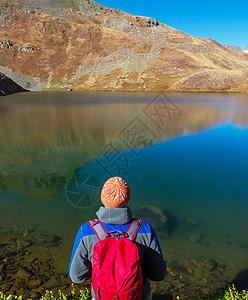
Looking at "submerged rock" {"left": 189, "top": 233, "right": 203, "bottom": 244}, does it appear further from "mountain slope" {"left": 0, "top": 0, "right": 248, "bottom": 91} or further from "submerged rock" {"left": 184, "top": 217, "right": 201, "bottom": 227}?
"mountain slope" {"left": 0, "top": 0, "right": 248, "bottom": 91}

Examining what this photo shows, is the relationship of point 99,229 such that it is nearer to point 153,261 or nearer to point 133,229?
point 133,229

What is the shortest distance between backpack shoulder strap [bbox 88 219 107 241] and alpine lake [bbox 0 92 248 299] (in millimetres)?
4316

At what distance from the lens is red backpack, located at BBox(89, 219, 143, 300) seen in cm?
229

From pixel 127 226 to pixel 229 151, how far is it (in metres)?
17.8

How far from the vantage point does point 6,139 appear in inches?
825

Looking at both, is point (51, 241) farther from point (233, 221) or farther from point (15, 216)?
point (233, 221)

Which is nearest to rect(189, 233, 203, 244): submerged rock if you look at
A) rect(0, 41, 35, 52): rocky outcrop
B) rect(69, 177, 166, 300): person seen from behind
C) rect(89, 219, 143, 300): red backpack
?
rect(69, 177, 166, 300): person seen from behind

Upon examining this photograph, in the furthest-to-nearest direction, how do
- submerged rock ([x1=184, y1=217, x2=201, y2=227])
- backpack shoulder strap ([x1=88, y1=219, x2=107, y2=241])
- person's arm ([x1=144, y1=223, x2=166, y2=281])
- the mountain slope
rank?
the mountain slope < submerged rock ([x1=184, y1=217, x2=201, y2=227]) < person's arm ([x1=144, y1=223, x2=166, y2=281]) < backpack shoulder strap ([x1=88, y1=219, x2=107, y2=241])

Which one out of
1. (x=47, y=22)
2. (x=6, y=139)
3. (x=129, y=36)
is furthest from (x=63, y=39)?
(x=6, y=139)

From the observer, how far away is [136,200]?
34.1 ft

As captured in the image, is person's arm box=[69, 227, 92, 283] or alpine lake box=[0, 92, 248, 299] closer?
person's arm box=[69, 227, 92, 283]

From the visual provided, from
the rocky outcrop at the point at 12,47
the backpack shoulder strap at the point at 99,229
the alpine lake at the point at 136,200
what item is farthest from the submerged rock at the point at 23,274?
the rocky outcrop at the point at 12,47

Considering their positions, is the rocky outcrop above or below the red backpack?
above

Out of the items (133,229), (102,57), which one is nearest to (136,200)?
(133,229)
